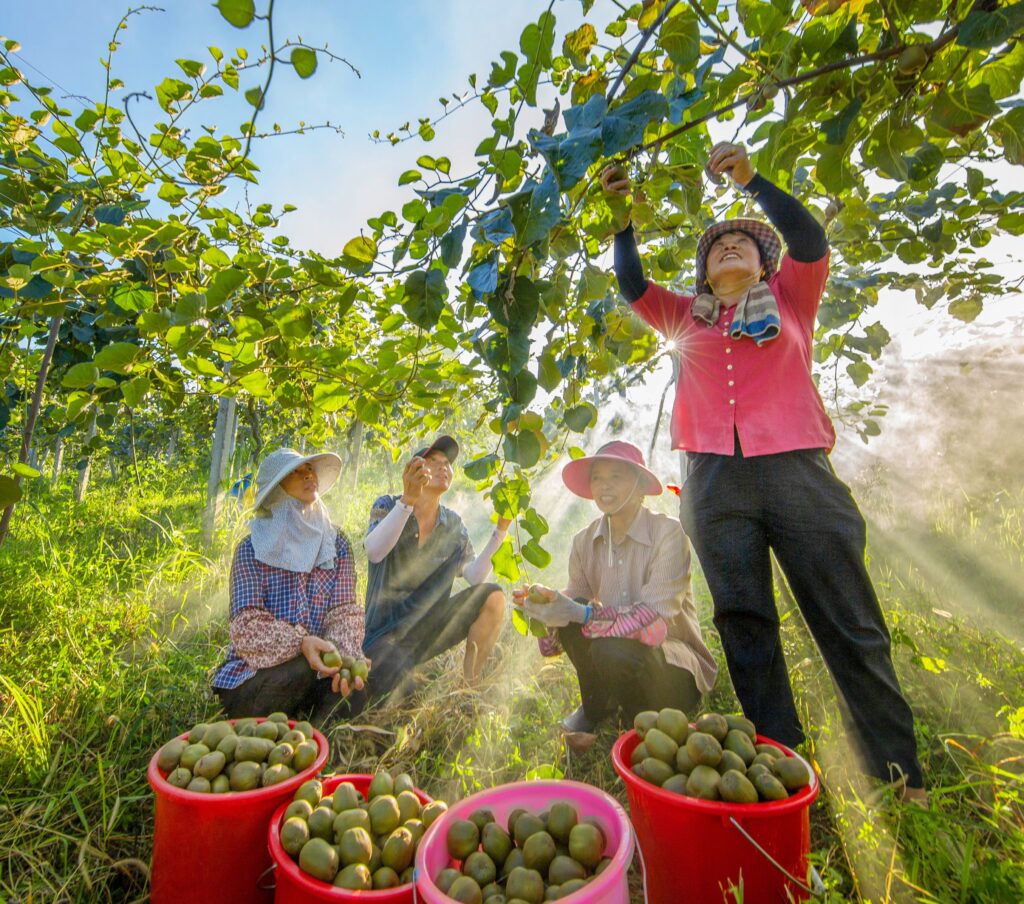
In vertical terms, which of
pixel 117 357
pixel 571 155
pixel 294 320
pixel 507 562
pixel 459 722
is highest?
pixel 571 155

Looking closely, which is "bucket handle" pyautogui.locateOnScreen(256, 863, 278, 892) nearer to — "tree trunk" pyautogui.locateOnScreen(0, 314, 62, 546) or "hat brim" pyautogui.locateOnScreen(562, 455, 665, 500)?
"tree trunk" pyautogui.locateOnScreen(0, 314, 62, 546)

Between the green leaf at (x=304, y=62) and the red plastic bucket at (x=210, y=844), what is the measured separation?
60.7 inches

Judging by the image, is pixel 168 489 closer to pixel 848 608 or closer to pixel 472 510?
pixel 472 510

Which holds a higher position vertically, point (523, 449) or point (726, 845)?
point (523, 449)

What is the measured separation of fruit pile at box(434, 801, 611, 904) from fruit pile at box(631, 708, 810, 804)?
0.24 meters

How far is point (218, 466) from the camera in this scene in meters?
5.99

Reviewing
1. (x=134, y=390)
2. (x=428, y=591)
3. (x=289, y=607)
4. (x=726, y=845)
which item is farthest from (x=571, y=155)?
(x=428, y=591)

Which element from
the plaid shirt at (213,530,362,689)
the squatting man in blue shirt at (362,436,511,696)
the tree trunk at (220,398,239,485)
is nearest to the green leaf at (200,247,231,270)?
the plaid shirt at (213,530,362,689)

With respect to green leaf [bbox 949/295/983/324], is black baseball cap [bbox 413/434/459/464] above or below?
below

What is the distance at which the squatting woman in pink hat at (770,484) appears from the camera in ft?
4.90

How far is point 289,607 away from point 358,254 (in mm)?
1947

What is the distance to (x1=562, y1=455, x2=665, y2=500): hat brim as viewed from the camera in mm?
2469

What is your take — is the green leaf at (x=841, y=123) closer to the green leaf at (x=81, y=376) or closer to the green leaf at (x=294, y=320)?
the green leaf at (x=294, y=320)

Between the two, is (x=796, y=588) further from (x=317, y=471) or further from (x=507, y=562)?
(x=317, y=471)
